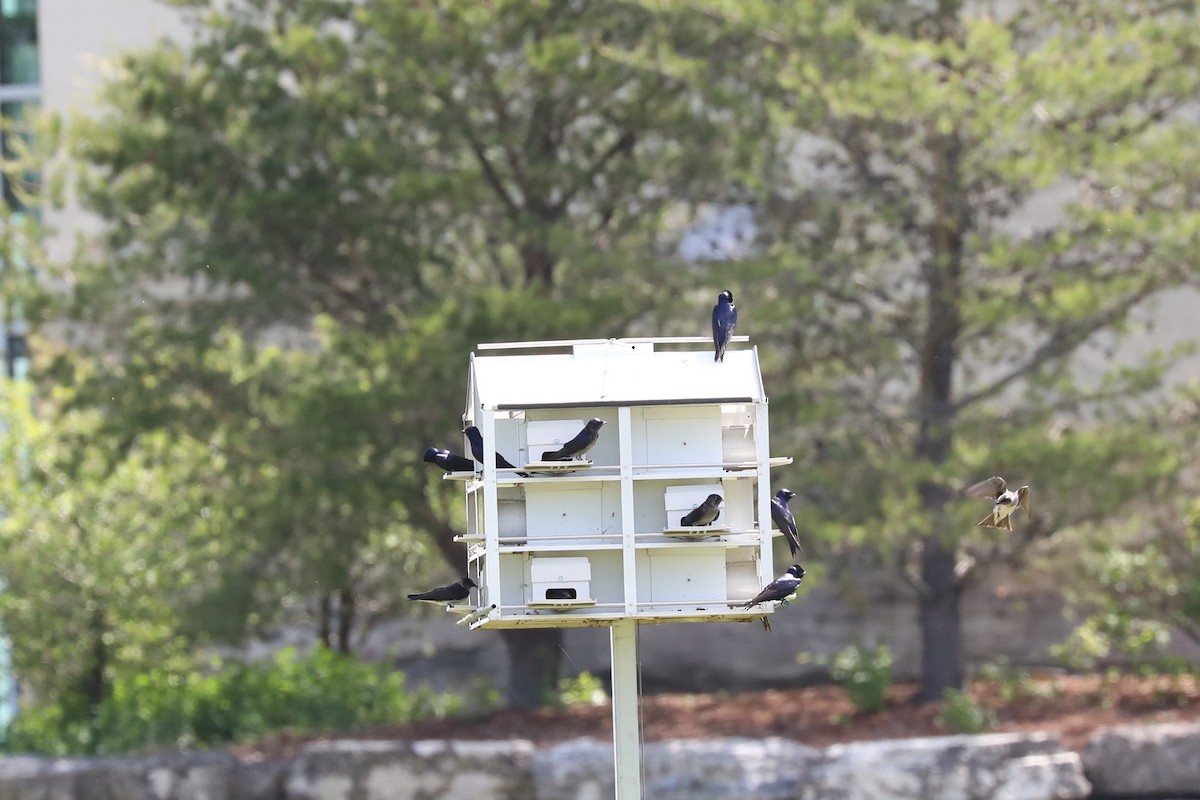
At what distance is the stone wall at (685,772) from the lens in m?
11.6

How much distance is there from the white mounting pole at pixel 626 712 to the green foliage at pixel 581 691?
27.0ft

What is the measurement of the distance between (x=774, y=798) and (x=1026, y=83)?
16.5ft

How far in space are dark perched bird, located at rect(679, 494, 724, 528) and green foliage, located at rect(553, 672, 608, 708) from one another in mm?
8703

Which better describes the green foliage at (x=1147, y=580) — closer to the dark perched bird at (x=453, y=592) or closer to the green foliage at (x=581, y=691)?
the green foliage at (x=581, y=691)

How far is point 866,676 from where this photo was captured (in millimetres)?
13453

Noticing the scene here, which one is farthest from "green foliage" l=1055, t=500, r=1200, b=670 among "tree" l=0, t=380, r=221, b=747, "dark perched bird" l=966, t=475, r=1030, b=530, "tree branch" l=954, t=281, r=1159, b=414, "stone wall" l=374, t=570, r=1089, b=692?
"tree" l=0, t=380, r=221, b=747

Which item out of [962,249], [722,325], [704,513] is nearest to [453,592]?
[704,513]

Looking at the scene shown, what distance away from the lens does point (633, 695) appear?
260 inches

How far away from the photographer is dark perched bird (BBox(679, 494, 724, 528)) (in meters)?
6.22

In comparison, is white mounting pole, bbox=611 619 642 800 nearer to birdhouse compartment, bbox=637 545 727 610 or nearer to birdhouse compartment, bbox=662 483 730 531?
birdhouse compartment, bbox=637 545 727 610

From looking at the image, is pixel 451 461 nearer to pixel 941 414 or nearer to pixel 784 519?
pixel 784 519

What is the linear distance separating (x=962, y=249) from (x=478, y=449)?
7726 millimetres

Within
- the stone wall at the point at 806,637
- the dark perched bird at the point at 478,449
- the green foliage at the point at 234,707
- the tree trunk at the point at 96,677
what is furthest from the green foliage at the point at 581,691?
the dark perched bird at the point at 478,449

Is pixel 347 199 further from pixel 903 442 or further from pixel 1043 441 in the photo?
pixel 1043 441
